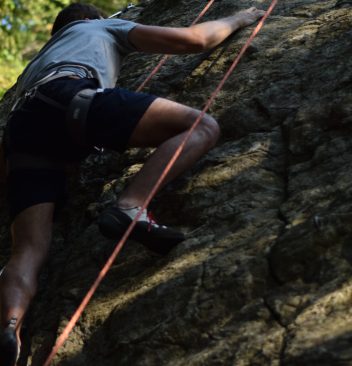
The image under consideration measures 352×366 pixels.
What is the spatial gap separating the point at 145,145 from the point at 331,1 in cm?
236

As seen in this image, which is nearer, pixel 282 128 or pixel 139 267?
pixel 139 267

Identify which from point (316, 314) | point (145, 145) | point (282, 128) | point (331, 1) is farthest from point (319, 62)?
point (316, 314)

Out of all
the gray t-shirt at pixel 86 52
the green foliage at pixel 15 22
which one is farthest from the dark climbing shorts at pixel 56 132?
the green foliage at pixel 15 22

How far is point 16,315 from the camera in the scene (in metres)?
3.27

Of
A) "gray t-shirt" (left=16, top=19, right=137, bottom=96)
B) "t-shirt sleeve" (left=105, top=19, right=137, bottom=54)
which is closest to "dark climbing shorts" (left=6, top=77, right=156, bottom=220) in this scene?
"gray t-shirt" (left=16, top=19, right=137, bottom=96)

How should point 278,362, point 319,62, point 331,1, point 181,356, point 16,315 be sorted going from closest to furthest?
point 278,362, point 181,356, point 16,315, point 319,62, point 331,1

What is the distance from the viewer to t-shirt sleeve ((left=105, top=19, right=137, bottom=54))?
3.94m

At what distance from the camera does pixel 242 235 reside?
3277mm

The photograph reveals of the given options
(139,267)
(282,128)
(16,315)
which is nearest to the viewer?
(16,315)

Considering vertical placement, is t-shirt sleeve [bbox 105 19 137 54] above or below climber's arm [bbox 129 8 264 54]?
above

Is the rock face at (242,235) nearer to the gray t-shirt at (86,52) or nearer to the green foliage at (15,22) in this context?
the gray t-shirt at (86,52)

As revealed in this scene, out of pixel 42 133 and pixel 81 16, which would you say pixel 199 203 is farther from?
pixel 81 16

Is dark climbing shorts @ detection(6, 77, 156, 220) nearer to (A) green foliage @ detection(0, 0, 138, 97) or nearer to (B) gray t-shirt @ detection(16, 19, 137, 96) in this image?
(B) gray t-shirt @ detection(16, 19, 137, 96)

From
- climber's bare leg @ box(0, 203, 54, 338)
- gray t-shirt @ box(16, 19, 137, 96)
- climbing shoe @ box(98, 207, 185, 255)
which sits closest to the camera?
climbing shoe @ box(98, 207, 185, 255)
